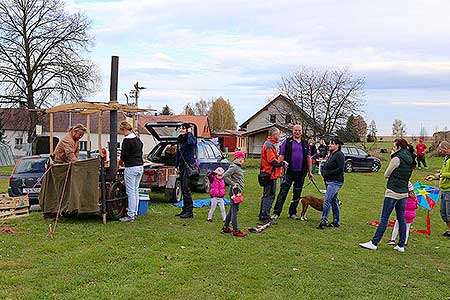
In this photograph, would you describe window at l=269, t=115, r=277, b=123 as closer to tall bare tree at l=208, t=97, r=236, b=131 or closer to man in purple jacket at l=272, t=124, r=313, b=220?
tall bare tree at l=208, t=97, r=236, b=131

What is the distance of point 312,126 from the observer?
39.6 m

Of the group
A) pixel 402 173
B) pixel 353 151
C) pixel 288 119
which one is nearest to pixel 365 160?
pixel 353 151

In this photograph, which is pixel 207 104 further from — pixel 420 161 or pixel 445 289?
pixel 445 289

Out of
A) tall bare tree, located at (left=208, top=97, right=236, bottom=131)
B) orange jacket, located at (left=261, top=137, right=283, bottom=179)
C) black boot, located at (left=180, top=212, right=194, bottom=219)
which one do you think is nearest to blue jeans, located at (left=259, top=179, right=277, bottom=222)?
orange jacket, located at (left=261, top=137, right=283, bottom=179)

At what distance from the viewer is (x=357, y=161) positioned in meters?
27.4

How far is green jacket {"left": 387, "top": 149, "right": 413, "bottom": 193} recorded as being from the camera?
7.53 meters

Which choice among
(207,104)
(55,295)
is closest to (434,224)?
(55,295)

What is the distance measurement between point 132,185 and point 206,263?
10.2 ft

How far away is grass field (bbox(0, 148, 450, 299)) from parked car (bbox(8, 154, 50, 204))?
2.55m

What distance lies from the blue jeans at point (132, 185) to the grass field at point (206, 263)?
0.29 metres

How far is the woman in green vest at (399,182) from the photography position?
7.53 metres

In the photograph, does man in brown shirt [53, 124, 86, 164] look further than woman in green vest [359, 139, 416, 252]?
Result: Yes

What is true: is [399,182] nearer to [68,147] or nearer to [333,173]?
[333,173]

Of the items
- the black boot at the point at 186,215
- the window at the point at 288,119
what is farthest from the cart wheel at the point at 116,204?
the window at the point at 288,119
